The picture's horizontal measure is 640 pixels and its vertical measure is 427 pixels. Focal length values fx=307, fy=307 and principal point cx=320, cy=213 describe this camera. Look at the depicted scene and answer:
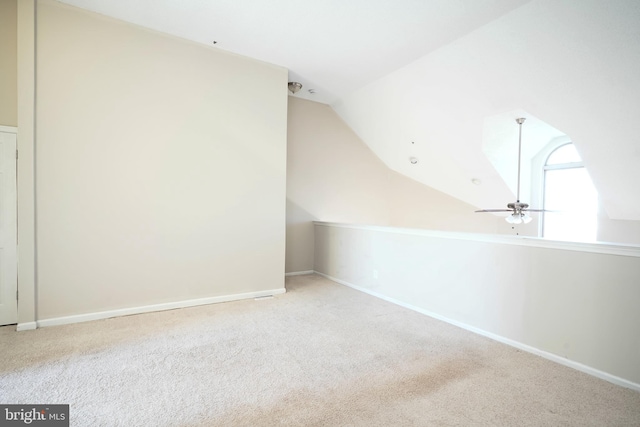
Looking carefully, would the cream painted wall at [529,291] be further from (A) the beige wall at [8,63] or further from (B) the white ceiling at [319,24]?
(A) the beige wall at [8,63]

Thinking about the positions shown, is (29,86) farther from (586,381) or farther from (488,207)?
(488,207)

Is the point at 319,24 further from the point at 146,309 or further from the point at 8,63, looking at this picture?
the point at 146,309

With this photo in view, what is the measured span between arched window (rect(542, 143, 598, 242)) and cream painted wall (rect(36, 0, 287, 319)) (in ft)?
14.8

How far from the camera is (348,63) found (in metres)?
3.97

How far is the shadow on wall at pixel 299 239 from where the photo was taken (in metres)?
5.32

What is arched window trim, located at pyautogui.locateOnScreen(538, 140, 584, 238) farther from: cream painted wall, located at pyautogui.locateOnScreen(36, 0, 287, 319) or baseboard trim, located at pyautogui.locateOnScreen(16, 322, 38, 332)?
baseboard trim, located at pyautogui.locateOnScreen(16, 322, 38, 332)

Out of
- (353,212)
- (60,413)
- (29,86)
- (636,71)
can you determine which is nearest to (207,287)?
(60,413)

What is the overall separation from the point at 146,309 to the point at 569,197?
6.37m

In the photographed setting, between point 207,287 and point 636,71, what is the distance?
4725mm

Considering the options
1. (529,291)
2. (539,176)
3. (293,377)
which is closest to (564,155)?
(539,176)

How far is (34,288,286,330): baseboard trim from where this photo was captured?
119 inches

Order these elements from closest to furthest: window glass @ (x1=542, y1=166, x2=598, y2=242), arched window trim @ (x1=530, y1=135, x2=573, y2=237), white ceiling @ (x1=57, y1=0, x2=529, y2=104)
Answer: white ceiling @ (x1=57, y1=0, x2=529, y2=104) < window glass @ (x1=542, y1=166, x2=598, y2=242) < arched window trim @ (x1=530, y1=135, x2=573, y2=237)

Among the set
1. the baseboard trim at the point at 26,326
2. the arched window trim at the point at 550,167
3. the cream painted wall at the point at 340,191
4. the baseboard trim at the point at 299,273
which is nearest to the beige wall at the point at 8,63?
the baseboard trim at the point at 26,326

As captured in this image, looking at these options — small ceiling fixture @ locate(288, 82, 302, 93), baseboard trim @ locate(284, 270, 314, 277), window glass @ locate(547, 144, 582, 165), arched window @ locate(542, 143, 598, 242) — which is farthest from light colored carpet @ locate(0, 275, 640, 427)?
window glass @ locate(547, 144, 582, 165)
